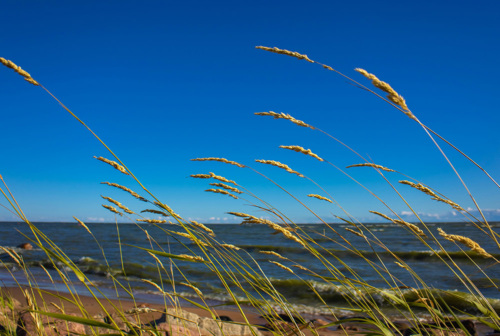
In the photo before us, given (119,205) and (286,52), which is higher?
Result: (286,52)

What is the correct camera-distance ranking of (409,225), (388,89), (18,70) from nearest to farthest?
(388,89), (18,70), (409,225)

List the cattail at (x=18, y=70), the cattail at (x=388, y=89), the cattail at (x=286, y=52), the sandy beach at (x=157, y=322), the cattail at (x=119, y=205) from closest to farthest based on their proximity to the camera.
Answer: the cattail at (x=388, y=89), the cattail at (x=18, y=70), the cattail at (x=286, y=52), the sandy beach at (x=157, y=322), the cattail at (x=119, y=205)

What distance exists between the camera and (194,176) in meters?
1.79

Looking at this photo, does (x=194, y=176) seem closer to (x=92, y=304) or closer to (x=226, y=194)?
(x=226, y=194)

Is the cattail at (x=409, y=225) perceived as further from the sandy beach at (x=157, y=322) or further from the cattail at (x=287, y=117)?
the cattail at (x=287, y=117)

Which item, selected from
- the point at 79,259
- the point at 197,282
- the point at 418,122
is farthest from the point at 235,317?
the point at 79,259

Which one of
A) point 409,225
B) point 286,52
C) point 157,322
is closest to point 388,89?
point 286,52

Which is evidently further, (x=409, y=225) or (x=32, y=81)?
(x=409, y=225)

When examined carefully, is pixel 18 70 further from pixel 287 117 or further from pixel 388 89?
Answer: pixel 388 89

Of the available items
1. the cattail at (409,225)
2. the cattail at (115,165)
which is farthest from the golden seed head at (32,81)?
the cattail at (409,225)

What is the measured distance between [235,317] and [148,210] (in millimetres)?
4760

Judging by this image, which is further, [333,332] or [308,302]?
[308,302]

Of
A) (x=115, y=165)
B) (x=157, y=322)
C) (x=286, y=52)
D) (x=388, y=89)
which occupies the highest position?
(x=286, y=52)

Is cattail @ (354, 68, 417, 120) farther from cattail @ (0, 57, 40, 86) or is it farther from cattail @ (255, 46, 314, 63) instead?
cattail @ (0, 57, 40, 86)
